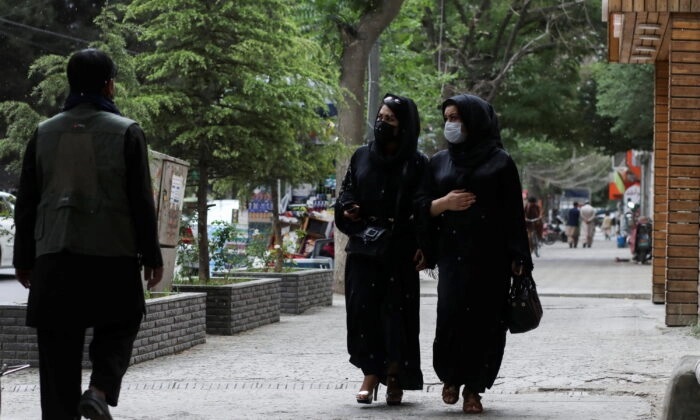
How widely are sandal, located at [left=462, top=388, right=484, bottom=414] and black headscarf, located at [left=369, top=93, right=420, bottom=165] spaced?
4.60 ft

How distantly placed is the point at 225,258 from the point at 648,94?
21159 mm

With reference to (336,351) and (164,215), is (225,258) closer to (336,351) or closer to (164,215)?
(164,215)

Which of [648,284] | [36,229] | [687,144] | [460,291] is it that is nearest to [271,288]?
[687,144]

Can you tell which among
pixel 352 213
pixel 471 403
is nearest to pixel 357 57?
pixel 352 213

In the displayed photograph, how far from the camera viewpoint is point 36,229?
20.1ft

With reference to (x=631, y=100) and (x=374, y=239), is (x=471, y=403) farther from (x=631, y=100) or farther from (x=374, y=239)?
(x=631, y=100)

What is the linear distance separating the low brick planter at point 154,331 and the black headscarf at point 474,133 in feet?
10.5

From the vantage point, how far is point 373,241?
8148 mm

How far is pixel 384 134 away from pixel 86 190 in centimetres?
252

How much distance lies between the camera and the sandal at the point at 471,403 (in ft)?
25.6

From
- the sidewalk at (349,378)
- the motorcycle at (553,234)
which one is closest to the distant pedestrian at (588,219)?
the motorcycle at (553,234)

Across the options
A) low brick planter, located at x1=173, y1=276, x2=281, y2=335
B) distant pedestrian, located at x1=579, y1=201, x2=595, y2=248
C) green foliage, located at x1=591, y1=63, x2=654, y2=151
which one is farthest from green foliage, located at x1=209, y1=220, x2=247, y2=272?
distant pedestrian, located at x1=579, y1=201, x2=595, y2=248

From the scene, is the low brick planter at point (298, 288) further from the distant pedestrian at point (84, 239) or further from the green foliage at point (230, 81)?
the distant pedestrian at point (84, 239)

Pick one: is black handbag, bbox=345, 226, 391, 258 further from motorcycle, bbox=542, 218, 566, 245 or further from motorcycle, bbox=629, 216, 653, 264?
motorcycle, bbox=542, 218, 566, 245
